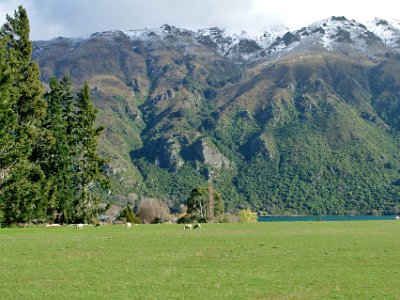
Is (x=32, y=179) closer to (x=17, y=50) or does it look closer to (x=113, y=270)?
(x=17, y=50)

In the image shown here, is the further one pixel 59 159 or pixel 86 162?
pixel 86 162

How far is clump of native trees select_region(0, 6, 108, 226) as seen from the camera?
56.8 meters

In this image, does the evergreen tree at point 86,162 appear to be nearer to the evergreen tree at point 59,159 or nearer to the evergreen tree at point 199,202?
the evergreen tree at point 59,159

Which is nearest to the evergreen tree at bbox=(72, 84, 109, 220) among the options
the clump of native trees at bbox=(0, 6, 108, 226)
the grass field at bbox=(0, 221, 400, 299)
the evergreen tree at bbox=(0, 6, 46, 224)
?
the clump of native trees at bbox=(0, 6, 108, 226)

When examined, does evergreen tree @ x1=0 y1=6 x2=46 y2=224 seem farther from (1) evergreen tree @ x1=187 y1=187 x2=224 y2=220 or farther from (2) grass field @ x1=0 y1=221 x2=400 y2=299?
(1) evergreen tree @ x1=187 y1=187 x2=224 y2=220

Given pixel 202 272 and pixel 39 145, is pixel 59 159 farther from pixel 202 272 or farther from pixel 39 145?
pixel 202 272

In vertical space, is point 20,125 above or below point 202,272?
above

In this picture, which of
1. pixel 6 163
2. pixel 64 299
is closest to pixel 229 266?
pixel 64 299

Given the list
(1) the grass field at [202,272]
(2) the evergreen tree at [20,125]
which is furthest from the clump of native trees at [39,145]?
(1) the grass field at [202,272]

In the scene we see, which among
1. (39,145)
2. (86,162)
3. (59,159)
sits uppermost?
(39,145)

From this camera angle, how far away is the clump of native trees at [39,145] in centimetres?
5675

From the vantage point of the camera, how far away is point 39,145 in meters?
67.3

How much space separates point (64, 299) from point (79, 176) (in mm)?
58961

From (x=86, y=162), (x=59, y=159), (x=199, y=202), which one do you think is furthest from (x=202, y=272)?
(x=199, y=202)
